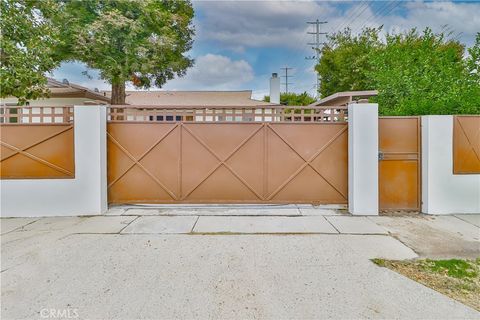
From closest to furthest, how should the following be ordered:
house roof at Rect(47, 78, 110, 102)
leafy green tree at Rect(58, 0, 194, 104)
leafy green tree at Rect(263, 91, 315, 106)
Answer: leafy green tree at Rect(58, 0, 194, 104) < house roof at Rect(47, 78, 110, 102) < leafy green tree at Rect(263, 91, 315, 106)

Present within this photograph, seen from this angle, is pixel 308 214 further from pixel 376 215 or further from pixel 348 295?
pixel 348 295

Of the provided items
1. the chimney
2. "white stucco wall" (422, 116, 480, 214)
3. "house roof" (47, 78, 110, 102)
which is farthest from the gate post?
the chimney

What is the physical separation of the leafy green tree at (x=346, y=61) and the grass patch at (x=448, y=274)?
14.9m

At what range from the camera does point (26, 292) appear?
2.87m

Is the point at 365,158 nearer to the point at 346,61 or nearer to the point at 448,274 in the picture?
the point at 448,274

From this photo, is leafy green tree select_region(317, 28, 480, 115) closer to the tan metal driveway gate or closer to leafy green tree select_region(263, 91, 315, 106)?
the tan metal driveway gate

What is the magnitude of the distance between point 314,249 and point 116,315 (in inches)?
101

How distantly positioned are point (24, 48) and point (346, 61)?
17683 mm

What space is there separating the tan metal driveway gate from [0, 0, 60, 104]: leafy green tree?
1.41m

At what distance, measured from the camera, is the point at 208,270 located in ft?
10.9

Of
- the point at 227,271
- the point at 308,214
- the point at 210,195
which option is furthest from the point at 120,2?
the point at 227,271

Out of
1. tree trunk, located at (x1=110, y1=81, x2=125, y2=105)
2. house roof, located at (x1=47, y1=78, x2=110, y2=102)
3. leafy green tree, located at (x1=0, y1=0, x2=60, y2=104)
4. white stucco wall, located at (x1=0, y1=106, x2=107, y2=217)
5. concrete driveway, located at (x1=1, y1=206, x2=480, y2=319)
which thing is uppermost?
tree trunk, located at (x1=110, y1=81, x2=125, y2=105)

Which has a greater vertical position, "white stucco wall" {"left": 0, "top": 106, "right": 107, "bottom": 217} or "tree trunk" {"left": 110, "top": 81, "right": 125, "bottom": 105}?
"tree trunk" {"left": 110, "top": 81, "right": 125, "bottom": 105}

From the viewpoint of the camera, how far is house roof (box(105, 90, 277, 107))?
1833 cm
